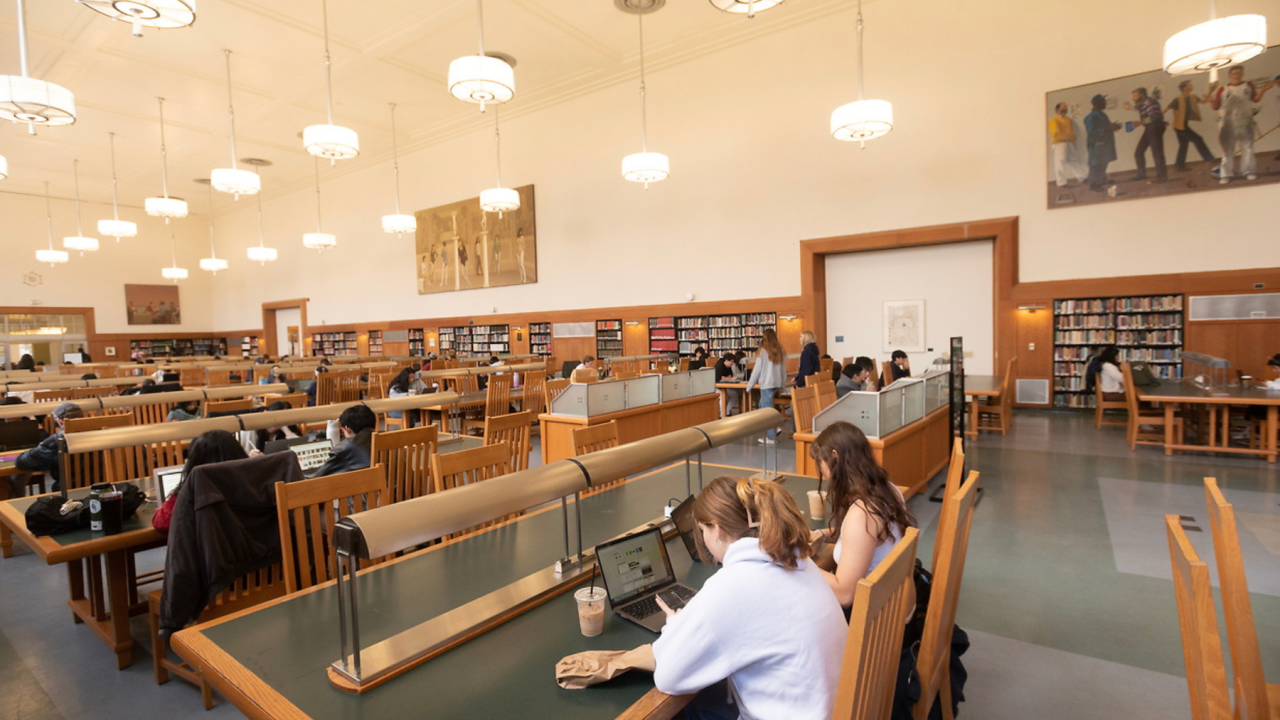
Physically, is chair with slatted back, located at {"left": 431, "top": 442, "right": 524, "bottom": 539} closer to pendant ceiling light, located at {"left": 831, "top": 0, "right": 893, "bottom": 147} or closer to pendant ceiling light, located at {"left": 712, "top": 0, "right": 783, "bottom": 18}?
pendant ceiling light, located at {"left": 712, "top": 0, "right": 783, "bottom": 18}

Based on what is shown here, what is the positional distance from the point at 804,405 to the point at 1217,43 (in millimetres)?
4588

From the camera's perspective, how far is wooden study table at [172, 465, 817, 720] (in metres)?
1.27

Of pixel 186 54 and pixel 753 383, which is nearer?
pixel 753 383

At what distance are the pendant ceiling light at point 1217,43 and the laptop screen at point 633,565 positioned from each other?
6470 mm

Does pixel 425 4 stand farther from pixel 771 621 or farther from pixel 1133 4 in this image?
pixel 771 621

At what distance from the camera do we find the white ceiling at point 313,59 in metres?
9.70

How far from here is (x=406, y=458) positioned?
10.5ft

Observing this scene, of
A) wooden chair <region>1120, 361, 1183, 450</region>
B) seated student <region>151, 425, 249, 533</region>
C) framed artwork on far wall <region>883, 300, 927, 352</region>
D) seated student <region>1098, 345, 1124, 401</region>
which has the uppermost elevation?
framed artwork on far wall <region>883, 300, 927, 352</region>

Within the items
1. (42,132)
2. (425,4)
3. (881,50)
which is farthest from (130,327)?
(881,50)

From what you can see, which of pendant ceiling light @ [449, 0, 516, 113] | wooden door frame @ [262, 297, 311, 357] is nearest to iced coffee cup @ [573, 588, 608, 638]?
pendant ceiling light @ [449, 0, 516, 113]

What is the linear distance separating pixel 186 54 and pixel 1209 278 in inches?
657

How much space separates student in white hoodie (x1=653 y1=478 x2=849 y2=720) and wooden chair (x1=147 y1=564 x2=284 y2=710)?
213 centimetres

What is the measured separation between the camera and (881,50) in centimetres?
973

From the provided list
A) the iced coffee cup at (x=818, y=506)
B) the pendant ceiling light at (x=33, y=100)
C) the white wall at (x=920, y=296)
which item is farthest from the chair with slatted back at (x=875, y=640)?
the white wall at (x=920, y=296)
